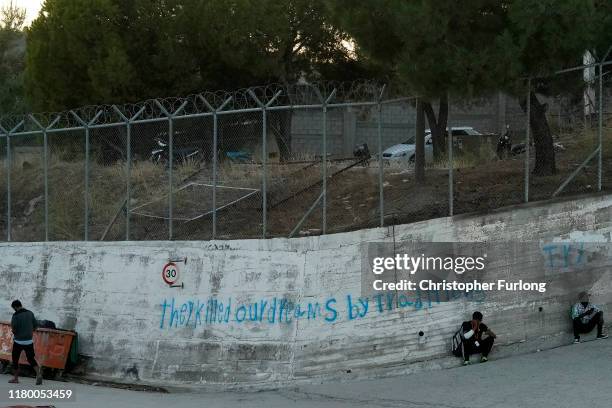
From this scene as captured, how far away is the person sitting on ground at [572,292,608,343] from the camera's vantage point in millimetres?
12977

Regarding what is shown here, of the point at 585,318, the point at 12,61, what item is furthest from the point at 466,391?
the point at 12,61

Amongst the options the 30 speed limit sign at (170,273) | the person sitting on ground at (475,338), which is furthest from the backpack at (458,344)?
the 30 speed limit sign at (170,273)

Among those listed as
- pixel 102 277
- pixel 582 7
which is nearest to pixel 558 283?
pixel 582 7

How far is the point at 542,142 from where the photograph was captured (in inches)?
587

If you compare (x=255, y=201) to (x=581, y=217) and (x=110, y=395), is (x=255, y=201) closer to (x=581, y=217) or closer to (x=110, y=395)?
(x=110, y=395)

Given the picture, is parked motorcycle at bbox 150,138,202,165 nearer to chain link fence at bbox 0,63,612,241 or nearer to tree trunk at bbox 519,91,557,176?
chain link fence at bbox 0,63,612,241

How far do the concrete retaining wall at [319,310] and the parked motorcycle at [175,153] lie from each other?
3.12 meters

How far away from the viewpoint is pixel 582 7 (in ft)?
41.1

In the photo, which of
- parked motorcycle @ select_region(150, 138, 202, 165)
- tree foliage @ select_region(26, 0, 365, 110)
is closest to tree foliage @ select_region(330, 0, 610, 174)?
parked motorcycle @ select_region(150, 138, 202, 165)

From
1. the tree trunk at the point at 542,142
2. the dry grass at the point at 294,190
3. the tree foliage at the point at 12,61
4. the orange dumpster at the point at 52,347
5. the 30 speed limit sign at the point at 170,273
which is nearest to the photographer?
the dry grass at the point at 294,190

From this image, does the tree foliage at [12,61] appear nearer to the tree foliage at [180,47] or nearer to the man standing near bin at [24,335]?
the tree foliage at [180,47]

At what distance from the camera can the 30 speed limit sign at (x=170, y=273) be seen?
14.4 m

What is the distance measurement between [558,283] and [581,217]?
108 cm

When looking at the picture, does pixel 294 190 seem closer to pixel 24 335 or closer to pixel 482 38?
pixel 482 38
